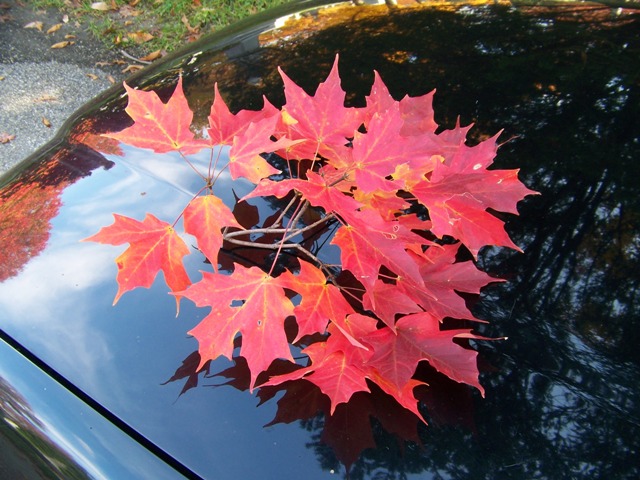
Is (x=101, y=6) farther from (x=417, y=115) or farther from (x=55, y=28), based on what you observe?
(x=417, y=115)

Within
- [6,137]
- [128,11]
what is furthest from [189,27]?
[6,137]

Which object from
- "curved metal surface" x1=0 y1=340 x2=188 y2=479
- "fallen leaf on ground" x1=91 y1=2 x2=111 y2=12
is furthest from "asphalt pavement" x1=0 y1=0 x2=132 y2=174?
"curved metal surface" x1=0 y1=340 x2=188 y2=479

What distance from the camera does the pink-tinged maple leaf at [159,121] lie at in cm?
110

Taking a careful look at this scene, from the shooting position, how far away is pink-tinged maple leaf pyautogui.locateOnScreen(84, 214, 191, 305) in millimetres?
999

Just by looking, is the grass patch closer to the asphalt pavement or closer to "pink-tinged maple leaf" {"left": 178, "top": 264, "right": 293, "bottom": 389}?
the asphalt pavement

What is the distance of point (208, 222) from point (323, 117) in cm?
31

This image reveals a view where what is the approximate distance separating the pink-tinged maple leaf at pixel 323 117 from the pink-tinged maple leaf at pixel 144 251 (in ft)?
1.03

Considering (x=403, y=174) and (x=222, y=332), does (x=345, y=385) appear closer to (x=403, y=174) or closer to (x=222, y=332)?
(x=222, y=332)

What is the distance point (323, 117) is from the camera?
112cm

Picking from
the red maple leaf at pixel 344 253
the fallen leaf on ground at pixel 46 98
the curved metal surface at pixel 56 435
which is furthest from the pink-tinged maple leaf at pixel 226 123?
the fallen leaf on ground at pixel 46 98

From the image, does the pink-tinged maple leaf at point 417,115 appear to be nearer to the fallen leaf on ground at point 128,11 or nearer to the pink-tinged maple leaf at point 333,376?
the pink-tinged maple leaf at point 333,376

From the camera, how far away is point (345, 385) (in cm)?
93

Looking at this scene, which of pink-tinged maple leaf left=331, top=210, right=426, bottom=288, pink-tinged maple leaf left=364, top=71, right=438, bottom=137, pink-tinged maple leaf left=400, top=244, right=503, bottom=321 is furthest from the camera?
pink-tinged maple leaf left=364, top=71, right=438, bottom=137

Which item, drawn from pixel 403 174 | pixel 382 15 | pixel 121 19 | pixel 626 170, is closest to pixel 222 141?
pixel 403 174
